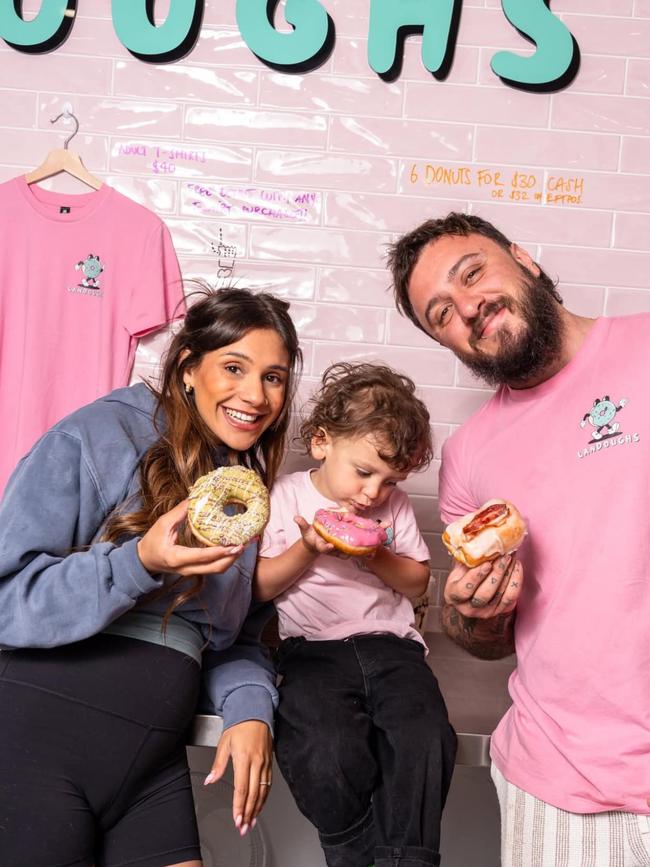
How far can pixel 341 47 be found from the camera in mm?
2799

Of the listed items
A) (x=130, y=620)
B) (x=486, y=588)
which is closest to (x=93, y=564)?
(x=130, y=620)

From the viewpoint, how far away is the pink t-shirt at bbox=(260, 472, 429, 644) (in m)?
1.96

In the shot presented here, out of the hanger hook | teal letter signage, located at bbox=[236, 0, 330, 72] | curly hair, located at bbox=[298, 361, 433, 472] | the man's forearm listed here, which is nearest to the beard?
curly hair, located at bbox=[298, 361, 433, 472]

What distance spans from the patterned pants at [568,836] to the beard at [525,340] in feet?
2.68

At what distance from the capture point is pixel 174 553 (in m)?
1.40

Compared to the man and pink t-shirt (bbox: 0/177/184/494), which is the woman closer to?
the man

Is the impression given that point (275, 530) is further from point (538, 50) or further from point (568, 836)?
point (538, 50)

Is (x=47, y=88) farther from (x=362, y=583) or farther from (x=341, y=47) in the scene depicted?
(x=362, y=583)

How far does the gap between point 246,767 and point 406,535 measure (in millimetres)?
698

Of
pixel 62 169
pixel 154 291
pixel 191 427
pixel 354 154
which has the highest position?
pixel 354 154

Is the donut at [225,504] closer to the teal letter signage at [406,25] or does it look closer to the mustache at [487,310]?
the mustache at [487,310]

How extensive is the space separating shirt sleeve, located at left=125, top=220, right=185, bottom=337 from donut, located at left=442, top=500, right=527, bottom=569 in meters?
1.48

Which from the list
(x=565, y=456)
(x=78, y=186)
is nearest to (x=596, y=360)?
(x=565, y=456)

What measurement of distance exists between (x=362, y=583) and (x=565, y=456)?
1.91 ft
